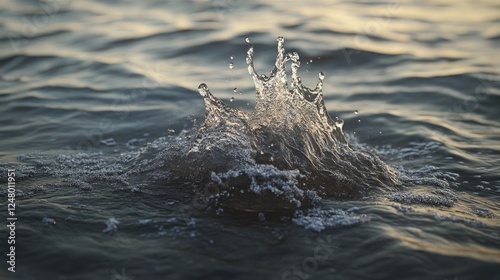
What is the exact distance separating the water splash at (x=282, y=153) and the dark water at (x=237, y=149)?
13 cm

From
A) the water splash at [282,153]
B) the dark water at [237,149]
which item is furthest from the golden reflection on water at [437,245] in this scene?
the water splash at [282,153]

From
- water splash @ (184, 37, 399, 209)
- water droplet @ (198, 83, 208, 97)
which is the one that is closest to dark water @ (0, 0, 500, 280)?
water splash @ (184, 37, 399, 209)

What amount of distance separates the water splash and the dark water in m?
0.13

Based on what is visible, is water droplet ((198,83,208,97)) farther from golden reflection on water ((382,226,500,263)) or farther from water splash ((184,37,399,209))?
golden reflection on water ((382,226,500,263))

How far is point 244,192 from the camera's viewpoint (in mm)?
4785

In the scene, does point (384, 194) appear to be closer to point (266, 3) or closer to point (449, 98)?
point (449, 98)

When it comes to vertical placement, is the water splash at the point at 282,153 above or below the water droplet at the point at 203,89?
below

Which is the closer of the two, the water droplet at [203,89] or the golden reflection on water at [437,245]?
the golden reflection on water at [437,245]

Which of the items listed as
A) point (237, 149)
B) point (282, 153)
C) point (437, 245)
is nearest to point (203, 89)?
point (237, 149)

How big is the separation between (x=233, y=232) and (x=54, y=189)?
1648 mm

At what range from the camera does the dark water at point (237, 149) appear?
13.1 ft

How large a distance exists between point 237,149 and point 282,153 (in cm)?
37

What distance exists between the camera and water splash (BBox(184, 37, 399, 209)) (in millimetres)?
4867

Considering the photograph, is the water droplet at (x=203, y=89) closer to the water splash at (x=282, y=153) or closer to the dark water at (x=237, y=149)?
the water splash at (x=282, y=153)
